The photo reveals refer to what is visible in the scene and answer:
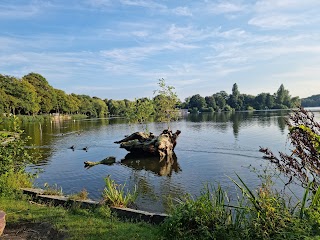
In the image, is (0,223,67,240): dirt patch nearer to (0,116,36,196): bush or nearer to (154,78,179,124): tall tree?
(0,116,36,196): bush

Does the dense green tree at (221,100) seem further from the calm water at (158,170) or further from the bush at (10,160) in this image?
the bush at (10,160)

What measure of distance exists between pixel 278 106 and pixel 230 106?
26.4m

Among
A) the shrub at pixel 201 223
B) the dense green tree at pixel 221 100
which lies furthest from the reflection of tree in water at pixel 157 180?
the dense green tree at pixel 221 100

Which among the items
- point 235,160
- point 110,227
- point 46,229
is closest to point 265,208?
point 110,227

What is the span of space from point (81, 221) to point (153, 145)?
68.3 ft

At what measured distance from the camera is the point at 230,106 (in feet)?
548

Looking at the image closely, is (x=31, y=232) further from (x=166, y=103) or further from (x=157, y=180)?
(x=166, y=103)

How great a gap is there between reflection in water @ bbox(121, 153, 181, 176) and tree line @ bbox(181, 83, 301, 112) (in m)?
129

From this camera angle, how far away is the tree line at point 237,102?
15400 cm

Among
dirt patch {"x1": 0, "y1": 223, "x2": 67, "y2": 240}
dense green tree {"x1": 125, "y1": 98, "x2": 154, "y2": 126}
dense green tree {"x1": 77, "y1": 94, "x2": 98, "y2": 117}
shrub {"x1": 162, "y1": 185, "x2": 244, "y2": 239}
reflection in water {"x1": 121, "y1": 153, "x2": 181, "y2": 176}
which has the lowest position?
reflection in water {"x1": 121, "y1": 153, "x2": 181, "y2": 176}

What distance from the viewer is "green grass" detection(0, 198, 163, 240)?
6027 millimetres

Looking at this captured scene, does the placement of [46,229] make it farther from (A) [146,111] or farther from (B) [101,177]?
(A) [146,111]

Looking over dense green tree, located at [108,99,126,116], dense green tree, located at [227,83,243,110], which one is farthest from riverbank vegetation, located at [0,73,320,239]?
dense green tree, located at [227,83,243,110]

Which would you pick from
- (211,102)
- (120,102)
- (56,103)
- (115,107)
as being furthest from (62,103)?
(211,102)
